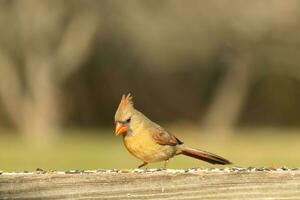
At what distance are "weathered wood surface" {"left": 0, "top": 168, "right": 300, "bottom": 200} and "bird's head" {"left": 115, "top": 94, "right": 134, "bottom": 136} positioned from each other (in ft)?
6.07

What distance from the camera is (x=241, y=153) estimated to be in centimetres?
1590

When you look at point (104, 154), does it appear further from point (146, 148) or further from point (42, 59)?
point (146, 148)

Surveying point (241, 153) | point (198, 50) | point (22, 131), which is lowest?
point (241, 153)

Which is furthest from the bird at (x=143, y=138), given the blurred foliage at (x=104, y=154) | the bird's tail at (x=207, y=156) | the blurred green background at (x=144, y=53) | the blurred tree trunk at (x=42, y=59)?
the blurred tree trunk at (x=42, y=59)

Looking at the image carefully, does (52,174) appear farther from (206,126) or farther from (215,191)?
(206,126)

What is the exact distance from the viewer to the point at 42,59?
24.4m

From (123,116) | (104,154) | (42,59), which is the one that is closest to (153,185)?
(123,116)

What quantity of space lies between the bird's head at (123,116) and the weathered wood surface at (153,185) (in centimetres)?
185

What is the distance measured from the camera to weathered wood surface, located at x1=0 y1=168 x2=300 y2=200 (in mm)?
2373

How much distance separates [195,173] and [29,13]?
858 inches

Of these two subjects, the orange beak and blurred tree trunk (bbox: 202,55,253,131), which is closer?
the orange beak

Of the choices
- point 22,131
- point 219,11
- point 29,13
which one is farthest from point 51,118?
point 219,11

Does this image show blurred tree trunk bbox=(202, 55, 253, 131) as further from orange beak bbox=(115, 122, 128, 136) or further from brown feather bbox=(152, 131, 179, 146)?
orange beak bbox=(115, 122, 128, 136)

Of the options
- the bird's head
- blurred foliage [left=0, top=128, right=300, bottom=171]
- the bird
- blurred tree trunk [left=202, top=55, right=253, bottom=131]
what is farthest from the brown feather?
blurred tree trunk [left=202, top=55, right=253, bottom=131]
